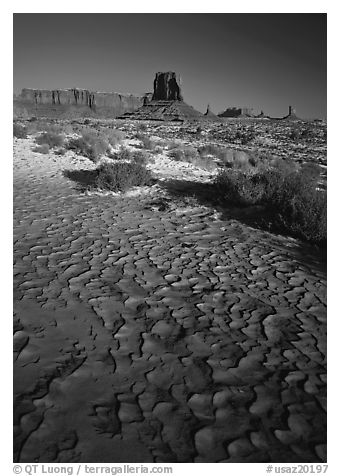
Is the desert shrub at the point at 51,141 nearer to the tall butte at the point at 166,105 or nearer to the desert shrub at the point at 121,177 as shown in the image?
the desert shrub at the point at 121,177

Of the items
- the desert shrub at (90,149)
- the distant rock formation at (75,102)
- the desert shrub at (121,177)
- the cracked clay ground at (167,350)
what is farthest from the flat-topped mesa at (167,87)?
the cracked clay ground at (167,350)

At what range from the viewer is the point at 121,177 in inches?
316

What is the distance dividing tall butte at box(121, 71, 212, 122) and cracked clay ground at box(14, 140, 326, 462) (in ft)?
260

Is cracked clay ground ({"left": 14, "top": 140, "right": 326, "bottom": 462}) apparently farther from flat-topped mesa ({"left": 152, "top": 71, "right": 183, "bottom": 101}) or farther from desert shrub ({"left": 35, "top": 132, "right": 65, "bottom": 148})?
flat-topped mesa ({"left": 152, "top": 71, "right": 183, "bottom": 101})

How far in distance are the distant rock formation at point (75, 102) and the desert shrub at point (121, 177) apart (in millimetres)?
109203

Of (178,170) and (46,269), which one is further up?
(178,170)

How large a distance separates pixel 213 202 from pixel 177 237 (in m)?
2.35

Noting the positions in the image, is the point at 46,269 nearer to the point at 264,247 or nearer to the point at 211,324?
the point at 211,324

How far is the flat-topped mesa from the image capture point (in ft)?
371

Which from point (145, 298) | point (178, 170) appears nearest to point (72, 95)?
point (178, 170)

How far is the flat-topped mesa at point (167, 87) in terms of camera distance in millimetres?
113125

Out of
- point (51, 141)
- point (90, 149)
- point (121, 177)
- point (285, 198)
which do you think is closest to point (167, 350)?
point (285, 198)

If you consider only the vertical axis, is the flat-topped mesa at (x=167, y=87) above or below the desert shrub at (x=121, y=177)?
above

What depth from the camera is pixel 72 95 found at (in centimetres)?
12394
